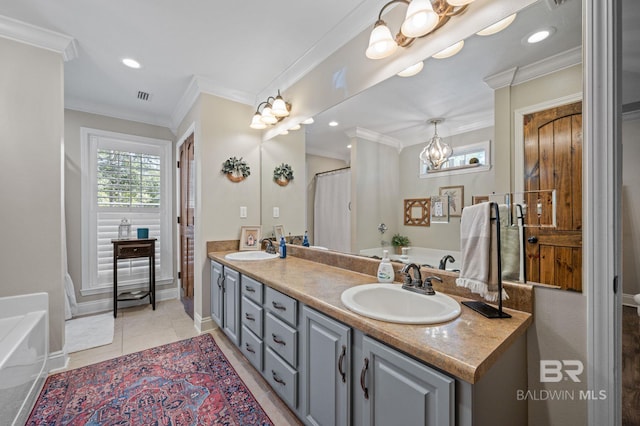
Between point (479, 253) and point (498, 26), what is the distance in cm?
102

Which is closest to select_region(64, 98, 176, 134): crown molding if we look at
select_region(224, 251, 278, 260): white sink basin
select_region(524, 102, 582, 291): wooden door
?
select_region(224, 251, 278, 260): white sink basin

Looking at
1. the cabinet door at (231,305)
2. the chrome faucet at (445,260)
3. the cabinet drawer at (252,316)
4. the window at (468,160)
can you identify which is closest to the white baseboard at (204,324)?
the cabinet door at (231,305)

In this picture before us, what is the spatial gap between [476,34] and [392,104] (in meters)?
0.55

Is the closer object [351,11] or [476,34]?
[476,34]

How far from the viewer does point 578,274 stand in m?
A: 0.99

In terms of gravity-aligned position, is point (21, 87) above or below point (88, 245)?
above

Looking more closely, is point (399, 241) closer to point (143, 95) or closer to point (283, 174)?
point (283, 174)

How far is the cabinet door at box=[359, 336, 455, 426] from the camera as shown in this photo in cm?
81

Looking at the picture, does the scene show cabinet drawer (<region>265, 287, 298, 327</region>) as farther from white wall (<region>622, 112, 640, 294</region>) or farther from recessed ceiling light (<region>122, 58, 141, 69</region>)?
recessed ceiling light (<region>122, 58, 141, 69</region>)

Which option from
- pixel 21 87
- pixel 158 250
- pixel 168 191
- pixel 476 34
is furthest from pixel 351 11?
pixel 158 250

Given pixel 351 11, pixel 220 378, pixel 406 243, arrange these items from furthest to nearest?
pixel 220 378 < pixel 351 11 < pixel 406 243

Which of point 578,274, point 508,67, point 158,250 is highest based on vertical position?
point 508,67

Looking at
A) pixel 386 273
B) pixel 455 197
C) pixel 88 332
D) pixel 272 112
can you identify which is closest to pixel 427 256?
pixel 386 273

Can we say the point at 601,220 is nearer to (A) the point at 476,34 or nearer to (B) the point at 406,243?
(B) the point at 406,243
